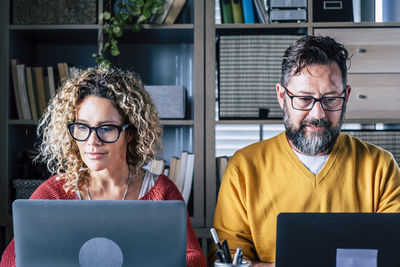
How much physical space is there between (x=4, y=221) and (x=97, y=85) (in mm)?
1130

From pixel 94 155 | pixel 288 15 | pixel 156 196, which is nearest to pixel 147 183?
pixel 156 196

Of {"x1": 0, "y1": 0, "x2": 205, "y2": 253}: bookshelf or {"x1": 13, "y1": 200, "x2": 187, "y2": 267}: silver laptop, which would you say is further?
{"x1": 0, "y1": 0, "x2": 205, "y2": 253}: bookshelf

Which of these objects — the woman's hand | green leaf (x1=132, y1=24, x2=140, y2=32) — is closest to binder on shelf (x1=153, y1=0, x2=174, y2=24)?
green leaf (x1=132, y1=24, x2=140, y2=32)

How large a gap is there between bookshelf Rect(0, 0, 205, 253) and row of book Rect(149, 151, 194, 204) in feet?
0.12

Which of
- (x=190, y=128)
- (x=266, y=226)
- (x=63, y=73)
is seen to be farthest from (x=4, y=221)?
(x=266, y=226)

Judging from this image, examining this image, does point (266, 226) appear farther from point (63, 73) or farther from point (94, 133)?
point (63, 73)

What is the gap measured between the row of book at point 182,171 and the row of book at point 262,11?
0.74m

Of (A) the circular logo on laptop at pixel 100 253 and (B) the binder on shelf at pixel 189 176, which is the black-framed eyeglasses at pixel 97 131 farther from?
(B) the binder on shelf at pixel 189 176

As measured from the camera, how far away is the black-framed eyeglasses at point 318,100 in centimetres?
148

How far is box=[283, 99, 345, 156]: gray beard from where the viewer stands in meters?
1.51

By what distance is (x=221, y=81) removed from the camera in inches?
88.0

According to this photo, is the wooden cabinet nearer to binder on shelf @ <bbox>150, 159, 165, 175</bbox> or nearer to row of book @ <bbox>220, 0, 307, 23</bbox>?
row of book @ <bbox>220, 0, 307, 23</bbox>

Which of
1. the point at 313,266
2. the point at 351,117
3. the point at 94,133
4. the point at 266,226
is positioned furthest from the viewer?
the point at 351,117

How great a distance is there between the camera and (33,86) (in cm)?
229
